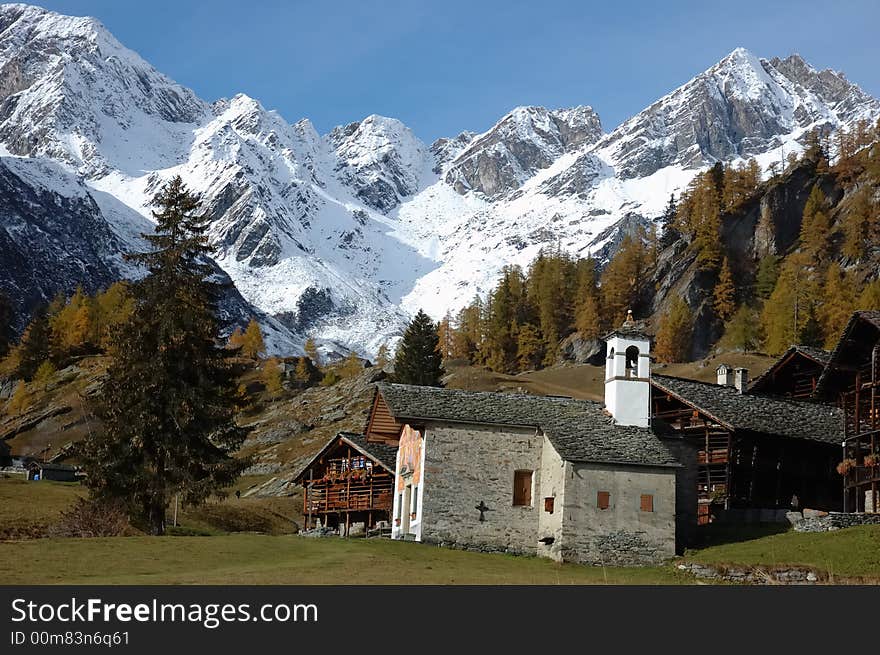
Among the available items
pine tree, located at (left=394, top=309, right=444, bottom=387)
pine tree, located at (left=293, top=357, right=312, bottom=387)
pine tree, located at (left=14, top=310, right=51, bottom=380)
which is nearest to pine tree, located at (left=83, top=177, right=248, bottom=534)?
pine tree, located at (left=394, top=309, right=444, bottom=387)

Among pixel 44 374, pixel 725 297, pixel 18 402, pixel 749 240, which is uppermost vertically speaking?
pixel 749 240

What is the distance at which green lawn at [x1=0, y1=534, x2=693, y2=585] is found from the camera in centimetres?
3122

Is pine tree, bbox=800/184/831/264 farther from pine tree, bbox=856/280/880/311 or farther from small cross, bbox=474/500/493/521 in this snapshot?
small cross, bbox=474/500/493/521

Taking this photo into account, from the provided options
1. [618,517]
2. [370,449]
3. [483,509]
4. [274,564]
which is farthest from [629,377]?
[370,449]

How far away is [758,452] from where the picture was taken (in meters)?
53.5

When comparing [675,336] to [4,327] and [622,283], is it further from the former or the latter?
[4,327]

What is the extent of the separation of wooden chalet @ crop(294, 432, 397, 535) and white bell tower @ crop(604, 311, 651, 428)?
53.3ft

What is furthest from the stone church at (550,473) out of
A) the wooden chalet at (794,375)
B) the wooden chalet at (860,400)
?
the wooden chalet at (794,375)

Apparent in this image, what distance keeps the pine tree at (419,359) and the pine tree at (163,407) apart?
46.5m

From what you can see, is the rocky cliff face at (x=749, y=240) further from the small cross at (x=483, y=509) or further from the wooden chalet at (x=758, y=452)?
the small cross at (x=483, y=509)

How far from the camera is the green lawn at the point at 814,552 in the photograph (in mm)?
34094

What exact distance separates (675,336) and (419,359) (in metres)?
43.9

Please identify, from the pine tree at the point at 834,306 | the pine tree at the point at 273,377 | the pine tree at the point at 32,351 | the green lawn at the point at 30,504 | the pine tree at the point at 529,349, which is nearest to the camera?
the green lawn at the point at 30,504
